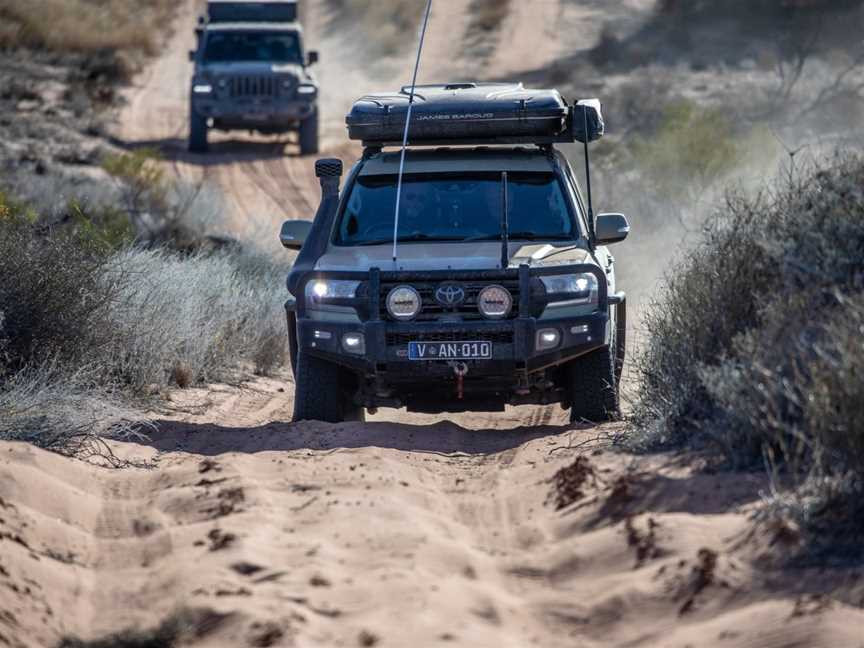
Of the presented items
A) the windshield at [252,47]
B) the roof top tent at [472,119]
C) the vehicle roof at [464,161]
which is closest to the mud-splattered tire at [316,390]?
the vehicle roof at [464,161]

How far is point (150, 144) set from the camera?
27672 millimetres

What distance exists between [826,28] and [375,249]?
3112 cm

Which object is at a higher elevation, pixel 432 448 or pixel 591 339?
pixel 591 339

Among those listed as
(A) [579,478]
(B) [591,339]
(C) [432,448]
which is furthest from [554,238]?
(A) [579,478]

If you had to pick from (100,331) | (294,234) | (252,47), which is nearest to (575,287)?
(294,234)

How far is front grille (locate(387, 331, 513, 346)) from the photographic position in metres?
9.15

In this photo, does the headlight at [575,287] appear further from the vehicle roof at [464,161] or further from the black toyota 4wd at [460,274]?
the vehicle roof at [464,161]

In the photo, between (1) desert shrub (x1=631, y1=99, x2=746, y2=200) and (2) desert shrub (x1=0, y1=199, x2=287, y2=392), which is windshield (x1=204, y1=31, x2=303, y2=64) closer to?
(1) desert shrub (x1=631, y1=99, x2=746, y2=200)

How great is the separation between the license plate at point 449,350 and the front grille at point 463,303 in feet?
0.51

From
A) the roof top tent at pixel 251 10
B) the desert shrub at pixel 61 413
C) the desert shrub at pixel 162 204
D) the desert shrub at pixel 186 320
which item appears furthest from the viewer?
the roof top tent at pixel 251 10

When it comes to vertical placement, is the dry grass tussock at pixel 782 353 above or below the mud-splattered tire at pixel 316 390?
above

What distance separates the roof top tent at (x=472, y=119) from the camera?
33.2ft

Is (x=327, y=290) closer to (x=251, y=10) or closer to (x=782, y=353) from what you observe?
(x=782, y=353)

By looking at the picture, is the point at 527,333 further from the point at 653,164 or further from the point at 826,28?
the point at 826,28
